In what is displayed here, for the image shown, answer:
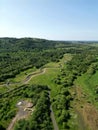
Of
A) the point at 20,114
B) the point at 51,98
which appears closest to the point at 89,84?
the point at 51,98

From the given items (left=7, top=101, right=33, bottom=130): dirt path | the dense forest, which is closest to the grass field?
the dense forest

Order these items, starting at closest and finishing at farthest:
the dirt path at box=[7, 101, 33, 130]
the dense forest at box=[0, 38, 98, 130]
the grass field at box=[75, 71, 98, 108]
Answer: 1. the dense forest at box=[0, 38, 98, 130]
2. the dirt path at box=[7, 101, 33, 130]
3. the grass field at box=[75, 71, 98, 108]

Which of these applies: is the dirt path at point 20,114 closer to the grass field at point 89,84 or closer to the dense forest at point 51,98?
the dense forest at point 51,98

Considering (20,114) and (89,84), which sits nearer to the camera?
(20,114)

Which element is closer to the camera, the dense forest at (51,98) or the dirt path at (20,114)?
the dense forest at (51,98)

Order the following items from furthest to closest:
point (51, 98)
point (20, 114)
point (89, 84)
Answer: point (89, 84) < point (51, 98) < point (20, 114)

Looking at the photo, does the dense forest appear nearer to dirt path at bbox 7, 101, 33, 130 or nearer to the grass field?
the grass field

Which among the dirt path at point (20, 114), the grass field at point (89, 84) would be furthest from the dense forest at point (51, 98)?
the dirt path at point (20, 114)

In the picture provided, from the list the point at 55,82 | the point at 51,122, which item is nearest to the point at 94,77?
the point at 55,82

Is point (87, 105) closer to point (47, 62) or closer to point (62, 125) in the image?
point (62, 125)

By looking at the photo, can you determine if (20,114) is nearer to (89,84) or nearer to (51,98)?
(51,98)

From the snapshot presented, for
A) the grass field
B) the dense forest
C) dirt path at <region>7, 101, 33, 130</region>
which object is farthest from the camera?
the grass field
